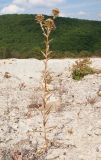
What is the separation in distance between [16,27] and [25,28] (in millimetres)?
3045

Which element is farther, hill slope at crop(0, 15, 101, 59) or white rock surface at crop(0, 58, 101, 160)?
hill slope at crop(0, 15, 101, 59)

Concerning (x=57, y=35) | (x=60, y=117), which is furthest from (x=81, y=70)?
(x=57, y=35)

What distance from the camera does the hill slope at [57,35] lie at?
94.8m

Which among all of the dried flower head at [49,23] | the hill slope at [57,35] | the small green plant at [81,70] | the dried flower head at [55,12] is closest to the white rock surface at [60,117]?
the small green plant at [81,70]

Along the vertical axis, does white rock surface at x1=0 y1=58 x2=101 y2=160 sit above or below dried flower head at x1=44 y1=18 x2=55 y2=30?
below

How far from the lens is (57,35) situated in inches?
4237

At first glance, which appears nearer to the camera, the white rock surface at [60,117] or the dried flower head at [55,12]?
the dried flower head at [55,12]

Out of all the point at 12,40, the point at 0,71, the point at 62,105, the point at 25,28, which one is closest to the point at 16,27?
the point at 25,28

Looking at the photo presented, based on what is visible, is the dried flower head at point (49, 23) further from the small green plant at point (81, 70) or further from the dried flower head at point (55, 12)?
the small green plant at point (81, 70)

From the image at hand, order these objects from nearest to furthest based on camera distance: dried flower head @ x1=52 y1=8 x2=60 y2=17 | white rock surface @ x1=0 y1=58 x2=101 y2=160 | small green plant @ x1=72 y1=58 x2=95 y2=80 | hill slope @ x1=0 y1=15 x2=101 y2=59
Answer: dried flower head @ x1=52 y1=8 x2=60 y2=17
white rock surface @ x1=0 y1=58 x2=101 y2=160
small green plant @ x1=72 y1=58 x2=95 y2=80
hill slope @ x1=0 y1=15 x2=101 y2=59

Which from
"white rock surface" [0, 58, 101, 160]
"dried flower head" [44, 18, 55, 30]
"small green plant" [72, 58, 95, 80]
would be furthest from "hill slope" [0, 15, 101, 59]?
"dried flower head" [44, 18, 55, 30]

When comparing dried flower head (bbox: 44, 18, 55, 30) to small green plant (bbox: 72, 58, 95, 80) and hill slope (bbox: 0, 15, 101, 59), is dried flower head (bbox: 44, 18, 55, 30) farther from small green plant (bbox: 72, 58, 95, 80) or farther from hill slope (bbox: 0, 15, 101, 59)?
hill slope (bbox: 0, 15, 101, 59)

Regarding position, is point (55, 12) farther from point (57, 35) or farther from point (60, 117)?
point (57, 35)

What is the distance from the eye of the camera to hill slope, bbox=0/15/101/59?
94.8 m
